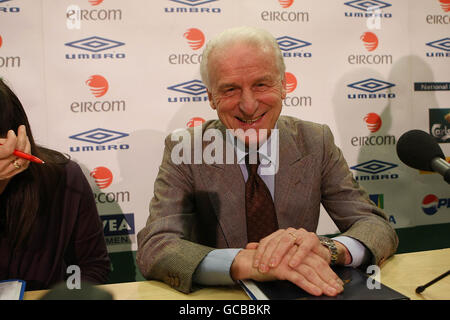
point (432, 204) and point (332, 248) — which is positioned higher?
point (332, 248)

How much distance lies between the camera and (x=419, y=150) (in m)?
0.82

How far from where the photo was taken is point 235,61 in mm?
1199

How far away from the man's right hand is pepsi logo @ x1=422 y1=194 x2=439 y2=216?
1.86m

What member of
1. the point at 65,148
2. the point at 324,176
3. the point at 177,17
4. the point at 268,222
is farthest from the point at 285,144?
the point at 65,148

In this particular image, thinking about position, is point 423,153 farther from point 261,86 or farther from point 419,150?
point 261,86

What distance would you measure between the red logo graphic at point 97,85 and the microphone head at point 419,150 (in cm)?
157

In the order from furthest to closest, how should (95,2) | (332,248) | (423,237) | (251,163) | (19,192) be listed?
(423,237) < (95,2) < (251,163) < (19,192) < (332,248)

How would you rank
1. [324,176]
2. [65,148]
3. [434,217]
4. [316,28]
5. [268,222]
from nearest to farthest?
1. [268,222]
2. [324,176]
3. [65,148]
4. [316,28]
5. [434,217]

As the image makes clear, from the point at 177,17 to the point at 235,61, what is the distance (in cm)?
94

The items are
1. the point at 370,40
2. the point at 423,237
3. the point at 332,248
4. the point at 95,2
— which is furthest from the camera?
the point at 423,237

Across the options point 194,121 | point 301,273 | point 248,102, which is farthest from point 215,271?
point 194,121

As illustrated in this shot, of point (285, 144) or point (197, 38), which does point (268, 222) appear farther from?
point (197, 38)

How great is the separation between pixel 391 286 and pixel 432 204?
186 centimetres

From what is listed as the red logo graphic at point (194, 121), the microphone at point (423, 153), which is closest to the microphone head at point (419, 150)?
the microphone at point (423, 153)
